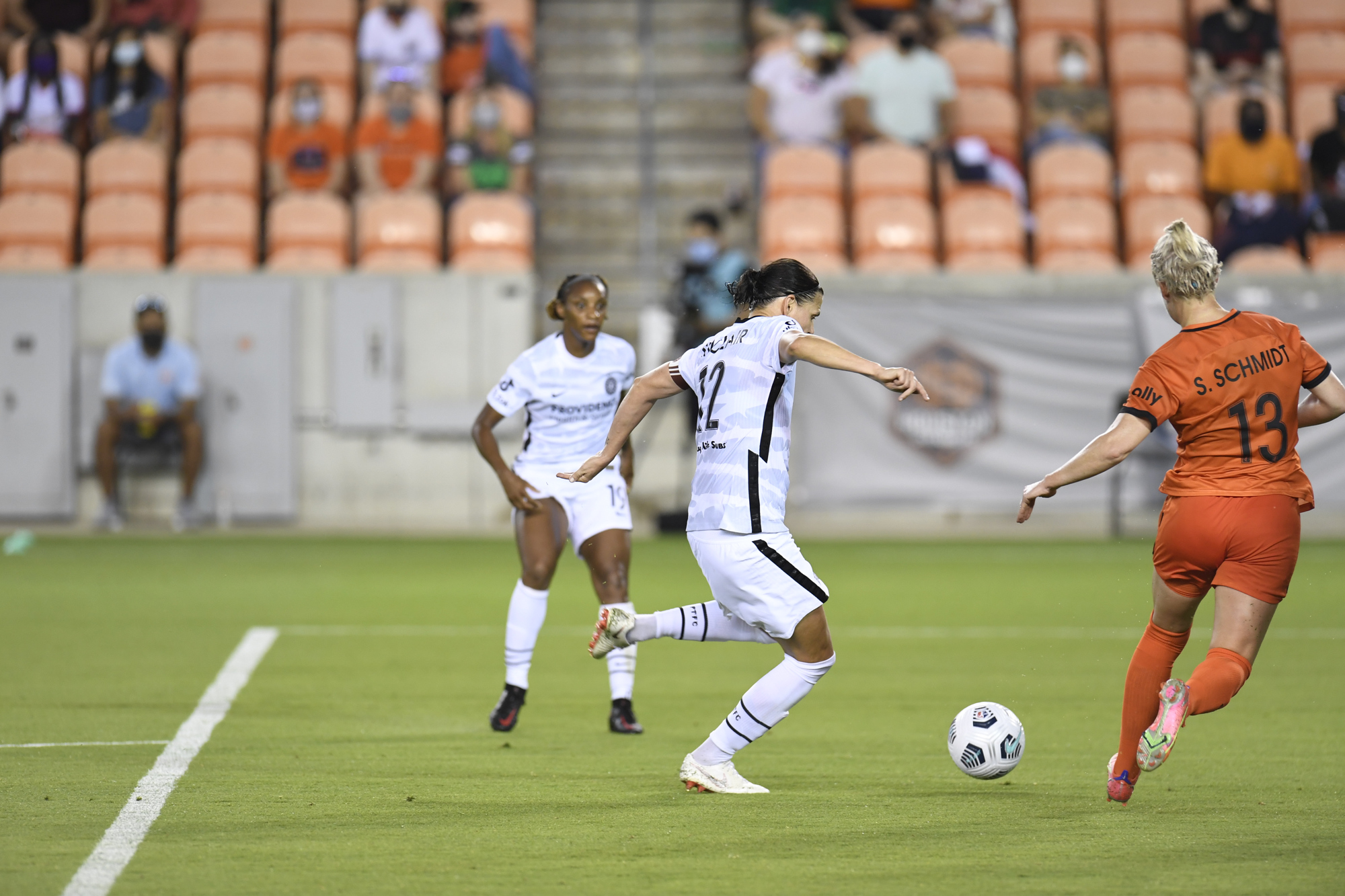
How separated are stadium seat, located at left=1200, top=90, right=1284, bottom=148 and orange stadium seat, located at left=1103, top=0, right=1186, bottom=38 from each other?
132cm

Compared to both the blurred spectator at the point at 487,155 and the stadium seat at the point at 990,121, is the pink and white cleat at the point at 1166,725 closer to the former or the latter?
the blurred spectator at the point at 487,155

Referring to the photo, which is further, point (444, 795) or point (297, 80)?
point (297, 80)

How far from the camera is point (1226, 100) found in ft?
60.9

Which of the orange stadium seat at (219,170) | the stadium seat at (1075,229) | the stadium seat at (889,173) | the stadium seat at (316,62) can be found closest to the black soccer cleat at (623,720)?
the stadium seat at (889,173)

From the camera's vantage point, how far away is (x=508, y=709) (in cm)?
665

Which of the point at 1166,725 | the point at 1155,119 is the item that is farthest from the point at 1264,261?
the point at 1166,725

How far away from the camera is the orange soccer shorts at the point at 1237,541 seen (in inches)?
188

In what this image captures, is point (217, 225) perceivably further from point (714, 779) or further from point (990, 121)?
point (714, 779)

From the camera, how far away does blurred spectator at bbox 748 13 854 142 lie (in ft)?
58.3

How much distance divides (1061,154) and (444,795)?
1420 cm

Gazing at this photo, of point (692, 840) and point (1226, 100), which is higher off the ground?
point (1226, 100)

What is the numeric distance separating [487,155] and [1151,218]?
7.06 meters

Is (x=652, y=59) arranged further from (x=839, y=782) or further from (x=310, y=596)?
(x=839, y=782)

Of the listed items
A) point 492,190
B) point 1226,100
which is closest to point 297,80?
point 492,190
